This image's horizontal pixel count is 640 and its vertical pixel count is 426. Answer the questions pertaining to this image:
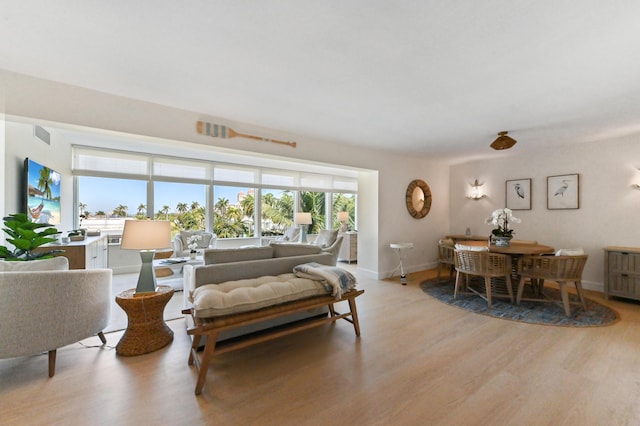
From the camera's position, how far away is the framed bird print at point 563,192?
4.54 meters

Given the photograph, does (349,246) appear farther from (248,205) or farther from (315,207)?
(248,205)

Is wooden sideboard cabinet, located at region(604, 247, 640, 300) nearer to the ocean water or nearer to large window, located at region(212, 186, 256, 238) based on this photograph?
large window, located at region(212, 186, 256, 238)

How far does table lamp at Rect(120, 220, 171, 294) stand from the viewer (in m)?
2.38

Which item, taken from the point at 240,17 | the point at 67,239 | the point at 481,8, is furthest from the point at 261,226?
the point at 481,8

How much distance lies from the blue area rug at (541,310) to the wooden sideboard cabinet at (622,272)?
0.40m

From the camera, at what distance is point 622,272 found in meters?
3.73

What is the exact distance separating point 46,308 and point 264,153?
2.63 metres

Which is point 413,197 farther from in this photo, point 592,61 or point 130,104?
point 130,104

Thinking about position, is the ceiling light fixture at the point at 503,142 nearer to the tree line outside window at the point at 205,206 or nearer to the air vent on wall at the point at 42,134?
the tree line outside window at the point at 205,206

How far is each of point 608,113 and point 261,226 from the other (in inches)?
258

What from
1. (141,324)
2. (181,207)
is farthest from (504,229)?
(181,207)

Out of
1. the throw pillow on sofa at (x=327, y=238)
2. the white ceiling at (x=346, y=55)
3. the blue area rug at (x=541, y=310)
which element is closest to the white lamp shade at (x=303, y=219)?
the throw pillow on sofa at (x=327, y=238)

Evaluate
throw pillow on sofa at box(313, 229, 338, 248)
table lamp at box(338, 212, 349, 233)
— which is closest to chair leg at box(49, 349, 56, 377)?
throw pillow on sofa at box(313, 229, 338, 248)

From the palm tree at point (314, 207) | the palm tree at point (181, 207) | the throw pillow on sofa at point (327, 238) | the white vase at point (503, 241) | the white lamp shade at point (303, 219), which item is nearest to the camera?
the white vase at point (503, 241)
